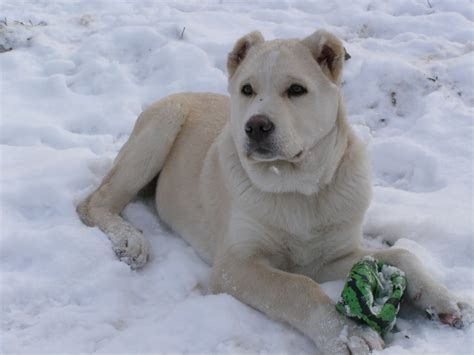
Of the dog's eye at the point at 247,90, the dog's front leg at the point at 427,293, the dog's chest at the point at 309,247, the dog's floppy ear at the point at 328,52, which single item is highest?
the dog's floppy ear at the point at 328,52

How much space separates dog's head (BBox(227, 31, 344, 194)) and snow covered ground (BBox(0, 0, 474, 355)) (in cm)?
84

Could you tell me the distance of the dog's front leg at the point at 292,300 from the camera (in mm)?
3033

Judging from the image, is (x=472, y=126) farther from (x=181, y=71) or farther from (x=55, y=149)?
(x=55, y=149)

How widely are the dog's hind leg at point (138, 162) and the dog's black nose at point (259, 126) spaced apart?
5.37ft

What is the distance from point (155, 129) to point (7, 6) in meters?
5.10

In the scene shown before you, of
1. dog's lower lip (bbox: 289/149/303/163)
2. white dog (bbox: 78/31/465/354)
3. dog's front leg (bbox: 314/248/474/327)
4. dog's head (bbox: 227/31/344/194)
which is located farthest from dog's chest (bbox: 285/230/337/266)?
dog's lower lip (bbox: 289/149/303/163)

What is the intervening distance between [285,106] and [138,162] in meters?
1.94

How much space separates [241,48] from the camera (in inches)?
165

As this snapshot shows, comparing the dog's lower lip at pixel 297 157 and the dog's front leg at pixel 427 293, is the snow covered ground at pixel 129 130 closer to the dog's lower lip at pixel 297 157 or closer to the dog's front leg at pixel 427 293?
the dog's front leg at pixel 427 293

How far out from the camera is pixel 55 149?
5.64m

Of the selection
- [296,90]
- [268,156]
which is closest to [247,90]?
[296,90]


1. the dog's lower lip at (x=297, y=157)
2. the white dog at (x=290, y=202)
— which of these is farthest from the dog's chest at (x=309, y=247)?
the dog's lower lip at (x=297, y=157)

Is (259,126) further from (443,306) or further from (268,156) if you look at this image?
(443,306)

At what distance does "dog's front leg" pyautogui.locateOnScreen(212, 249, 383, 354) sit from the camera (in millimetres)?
3033
